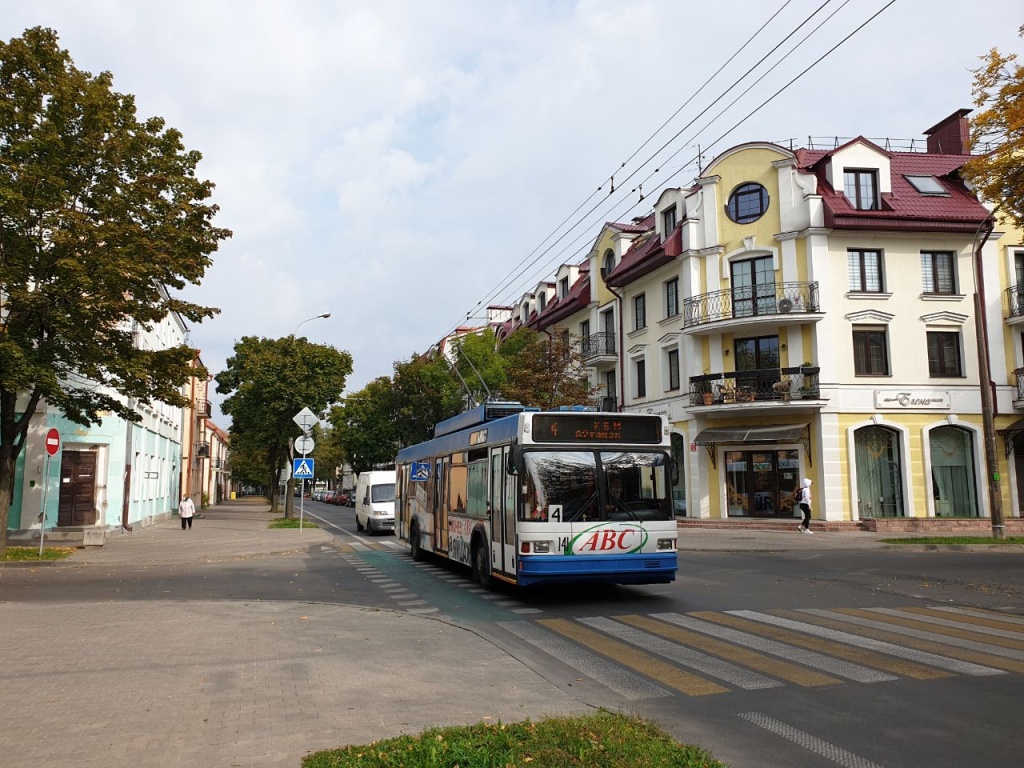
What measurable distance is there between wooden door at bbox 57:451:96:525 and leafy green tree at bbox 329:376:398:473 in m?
28.2

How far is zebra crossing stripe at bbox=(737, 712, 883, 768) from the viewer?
4949 millimetres

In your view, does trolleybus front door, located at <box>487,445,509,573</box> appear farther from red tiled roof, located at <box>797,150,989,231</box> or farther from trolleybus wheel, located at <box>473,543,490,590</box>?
red tiled roof, located at <box>797,150,989,231</box>

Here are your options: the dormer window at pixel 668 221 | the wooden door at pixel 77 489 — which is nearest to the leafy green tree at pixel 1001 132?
the dormer window at pixel 668 221

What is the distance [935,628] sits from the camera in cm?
967

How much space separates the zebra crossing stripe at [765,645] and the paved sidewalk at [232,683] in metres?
2.63

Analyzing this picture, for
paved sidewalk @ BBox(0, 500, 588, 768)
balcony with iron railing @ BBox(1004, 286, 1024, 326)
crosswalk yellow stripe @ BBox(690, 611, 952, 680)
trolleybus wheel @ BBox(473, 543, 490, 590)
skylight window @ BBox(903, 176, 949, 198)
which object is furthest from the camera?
skylight window @ BBox(903, 176, 949, 198)

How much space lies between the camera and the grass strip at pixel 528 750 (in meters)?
4.53

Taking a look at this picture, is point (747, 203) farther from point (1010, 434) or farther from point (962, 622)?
point (962, 622)

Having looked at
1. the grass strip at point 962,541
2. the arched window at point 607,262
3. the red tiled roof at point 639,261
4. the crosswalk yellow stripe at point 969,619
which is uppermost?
the arched window at point 607,262

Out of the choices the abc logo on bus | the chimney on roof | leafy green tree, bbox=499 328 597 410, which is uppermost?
the chimney on roof

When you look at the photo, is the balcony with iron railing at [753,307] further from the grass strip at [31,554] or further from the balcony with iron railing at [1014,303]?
the grass strip at [31,554]

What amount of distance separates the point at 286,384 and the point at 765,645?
109 ft

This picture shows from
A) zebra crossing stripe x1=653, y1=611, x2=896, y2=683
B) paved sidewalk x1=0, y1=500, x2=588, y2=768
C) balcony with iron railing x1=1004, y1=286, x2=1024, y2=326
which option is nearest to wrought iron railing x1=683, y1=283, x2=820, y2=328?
balcony with iron railing x1=1004, y1=286, x2=1024, y2=326

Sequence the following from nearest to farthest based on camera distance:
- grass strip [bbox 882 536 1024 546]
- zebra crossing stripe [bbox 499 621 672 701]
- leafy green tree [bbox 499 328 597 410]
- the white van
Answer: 1. zebra crossing stripe [bbox 499 621 672 701]
2. grass strip [bbox 882 536 1024 546]
3. the white van
4. leafy green tree [bbox 499 328 597 410]
